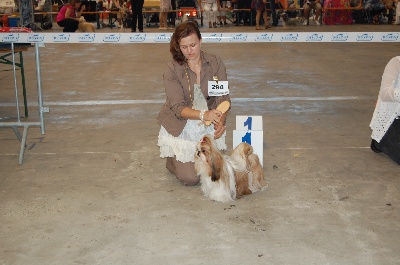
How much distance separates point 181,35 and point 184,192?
109cm

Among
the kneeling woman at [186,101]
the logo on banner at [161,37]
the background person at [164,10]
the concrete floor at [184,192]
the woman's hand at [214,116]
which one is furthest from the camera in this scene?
the background person at [164,10]

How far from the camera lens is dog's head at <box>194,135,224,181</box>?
3.41 meters

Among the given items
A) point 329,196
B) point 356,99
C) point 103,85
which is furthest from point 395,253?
point 103,85

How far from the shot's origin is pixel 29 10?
17.4m

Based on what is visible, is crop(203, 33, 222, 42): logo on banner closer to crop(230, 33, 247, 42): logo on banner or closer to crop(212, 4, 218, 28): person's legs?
crop(230, 33, 247, 42): logo on banner

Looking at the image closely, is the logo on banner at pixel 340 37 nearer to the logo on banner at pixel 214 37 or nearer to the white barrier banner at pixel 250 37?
the white barrier banner at pixel 250 37

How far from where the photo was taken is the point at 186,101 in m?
4.01

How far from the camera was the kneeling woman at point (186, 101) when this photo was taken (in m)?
3.83

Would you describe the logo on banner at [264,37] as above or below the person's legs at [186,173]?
above

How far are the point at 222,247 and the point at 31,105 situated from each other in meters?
4.41

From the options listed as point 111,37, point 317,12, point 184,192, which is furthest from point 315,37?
point 317,12

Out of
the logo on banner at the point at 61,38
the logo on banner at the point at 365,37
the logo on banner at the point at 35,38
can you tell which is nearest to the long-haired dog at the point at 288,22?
the logo on banner at the point at 365,37

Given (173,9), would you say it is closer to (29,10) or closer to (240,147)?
(29,10)

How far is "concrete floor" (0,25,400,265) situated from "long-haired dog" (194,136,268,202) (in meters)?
0.08
